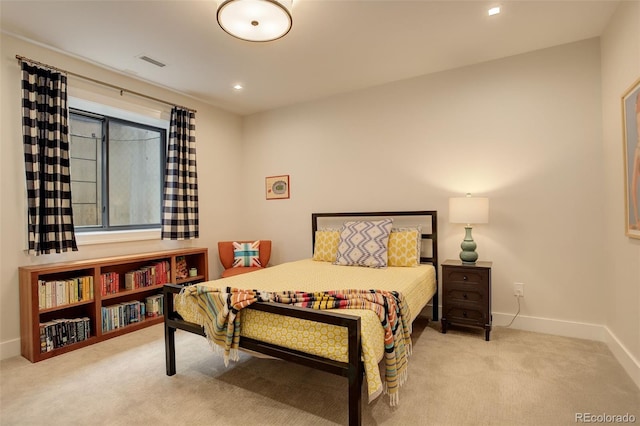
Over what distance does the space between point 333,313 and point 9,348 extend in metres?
2.77

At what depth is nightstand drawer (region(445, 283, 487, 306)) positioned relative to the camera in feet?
9.17

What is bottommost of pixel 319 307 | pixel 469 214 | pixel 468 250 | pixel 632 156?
pixel 319 307

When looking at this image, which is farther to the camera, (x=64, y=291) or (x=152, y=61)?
(x=152, y=61)

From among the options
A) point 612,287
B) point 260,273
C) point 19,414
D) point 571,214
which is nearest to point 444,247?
point 571,214

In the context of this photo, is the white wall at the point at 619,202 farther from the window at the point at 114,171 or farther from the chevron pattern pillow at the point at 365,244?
the window at the point at 114,171

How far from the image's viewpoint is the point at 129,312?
10.5ft

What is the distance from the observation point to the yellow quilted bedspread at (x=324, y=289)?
1.61 meters

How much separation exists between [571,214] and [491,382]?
67.0 inches

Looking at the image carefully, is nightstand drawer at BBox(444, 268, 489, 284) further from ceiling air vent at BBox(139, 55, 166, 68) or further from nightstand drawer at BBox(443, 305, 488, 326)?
ceiling air vent at BBox(139, 55, 166, 68)

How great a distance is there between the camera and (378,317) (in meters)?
1.74

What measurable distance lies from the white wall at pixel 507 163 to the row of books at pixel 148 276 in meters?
2.02

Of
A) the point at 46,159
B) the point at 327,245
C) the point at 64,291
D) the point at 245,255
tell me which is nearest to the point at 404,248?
the point at 327,245

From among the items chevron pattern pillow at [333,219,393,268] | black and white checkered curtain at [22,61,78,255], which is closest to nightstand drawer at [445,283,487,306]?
chevron pattern pillow at [333,219,393,268]

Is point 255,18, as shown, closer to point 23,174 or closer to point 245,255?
point 23,174
